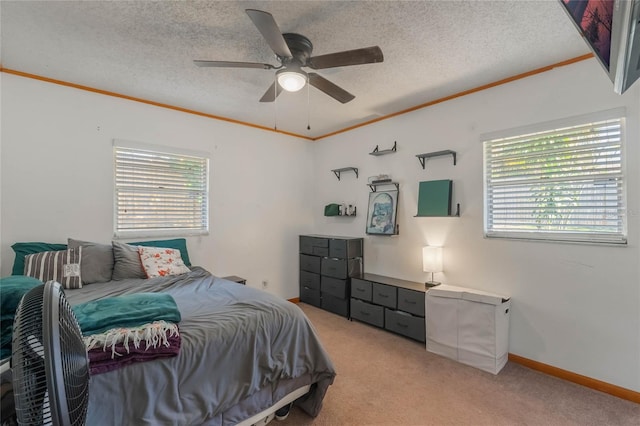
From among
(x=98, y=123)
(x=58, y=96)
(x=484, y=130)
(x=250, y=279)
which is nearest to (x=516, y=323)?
(x=484, y=130)

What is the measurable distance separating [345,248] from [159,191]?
2.33 meters

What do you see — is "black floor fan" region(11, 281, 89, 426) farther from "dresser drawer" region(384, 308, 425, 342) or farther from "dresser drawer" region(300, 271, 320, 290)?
"dresser drawer" region(300, 271, 320, 290)

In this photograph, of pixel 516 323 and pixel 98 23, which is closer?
pixel 98 23

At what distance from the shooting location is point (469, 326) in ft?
8.70

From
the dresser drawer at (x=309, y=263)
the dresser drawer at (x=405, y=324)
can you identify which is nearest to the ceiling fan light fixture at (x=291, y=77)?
the dresser drawer at (x=405, y=324)

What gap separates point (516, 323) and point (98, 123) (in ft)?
14.7

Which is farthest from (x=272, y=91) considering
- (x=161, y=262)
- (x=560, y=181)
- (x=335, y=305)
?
(x=335, y=305)

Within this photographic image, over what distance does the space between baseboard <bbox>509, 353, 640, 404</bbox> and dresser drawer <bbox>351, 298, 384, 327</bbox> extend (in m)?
1.26

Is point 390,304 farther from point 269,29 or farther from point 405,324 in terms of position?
point 269,29

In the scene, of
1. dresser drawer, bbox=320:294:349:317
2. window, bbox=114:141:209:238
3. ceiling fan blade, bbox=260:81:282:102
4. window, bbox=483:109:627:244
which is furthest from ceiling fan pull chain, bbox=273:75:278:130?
dresser drawer, bbox=320:294:349:317

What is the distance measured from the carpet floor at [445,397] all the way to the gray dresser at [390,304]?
31 centimetres

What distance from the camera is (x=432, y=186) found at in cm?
328

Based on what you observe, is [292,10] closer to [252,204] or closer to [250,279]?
[252,204]

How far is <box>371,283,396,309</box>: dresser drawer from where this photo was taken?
10.7 ft
